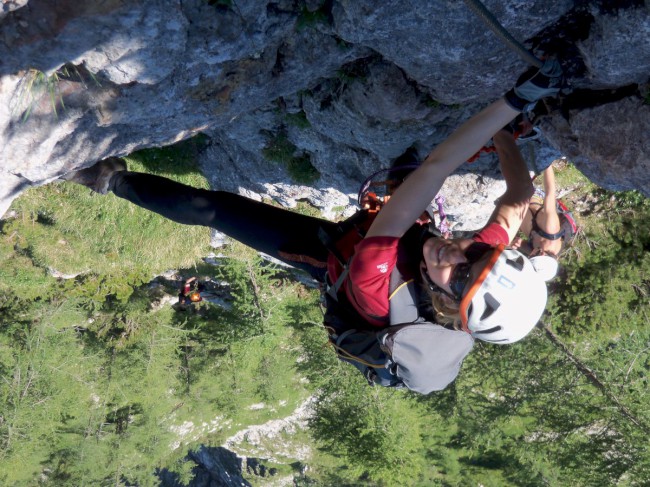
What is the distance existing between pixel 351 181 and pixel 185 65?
106 inches

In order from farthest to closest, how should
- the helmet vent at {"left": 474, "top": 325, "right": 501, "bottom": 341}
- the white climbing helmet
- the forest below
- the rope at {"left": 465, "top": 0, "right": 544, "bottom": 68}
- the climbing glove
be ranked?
the forest below, the helmet vent at {"left": 474, "top": 325, "right": 501, "bottom": 341}, the white climbing helmet, the climbing glove, the rope at {"left": 465, "top": 0, "right": 544, "bottom": 68}

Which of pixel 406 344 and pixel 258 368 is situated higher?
pixel 406 344

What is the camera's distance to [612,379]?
24.4ft

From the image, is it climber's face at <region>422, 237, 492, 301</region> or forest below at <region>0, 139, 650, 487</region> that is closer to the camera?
climber's face at <region>422, 237, 492, 301</region>

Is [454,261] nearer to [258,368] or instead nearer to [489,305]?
[489,305]

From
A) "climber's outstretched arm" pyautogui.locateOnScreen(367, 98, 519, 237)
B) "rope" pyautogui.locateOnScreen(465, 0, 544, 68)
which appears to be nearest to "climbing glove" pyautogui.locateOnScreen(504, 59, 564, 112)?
"climber's outstretched arm" pyautogui.locateOnScreen(367, 98, 519, 237)

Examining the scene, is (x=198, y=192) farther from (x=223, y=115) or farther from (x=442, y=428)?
(x=442, y=428)

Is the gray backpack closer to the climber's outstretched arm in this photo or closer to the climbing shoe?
the climber's outstretched arm

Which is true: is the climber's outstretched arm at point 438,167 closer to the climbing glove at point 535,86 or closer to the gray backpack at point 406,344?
the climbing glove at point 535,86

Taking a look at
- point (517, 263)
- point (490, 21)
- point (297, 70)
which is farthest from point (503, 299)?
point (297, 70)

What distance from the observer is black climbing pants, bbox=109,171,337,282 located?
3.51m

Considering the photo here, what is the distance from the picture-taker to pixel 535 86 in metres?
2.32

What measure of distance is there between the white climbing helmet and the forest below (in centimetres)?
378

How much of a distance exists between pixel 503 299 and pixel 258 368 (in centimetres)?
913
